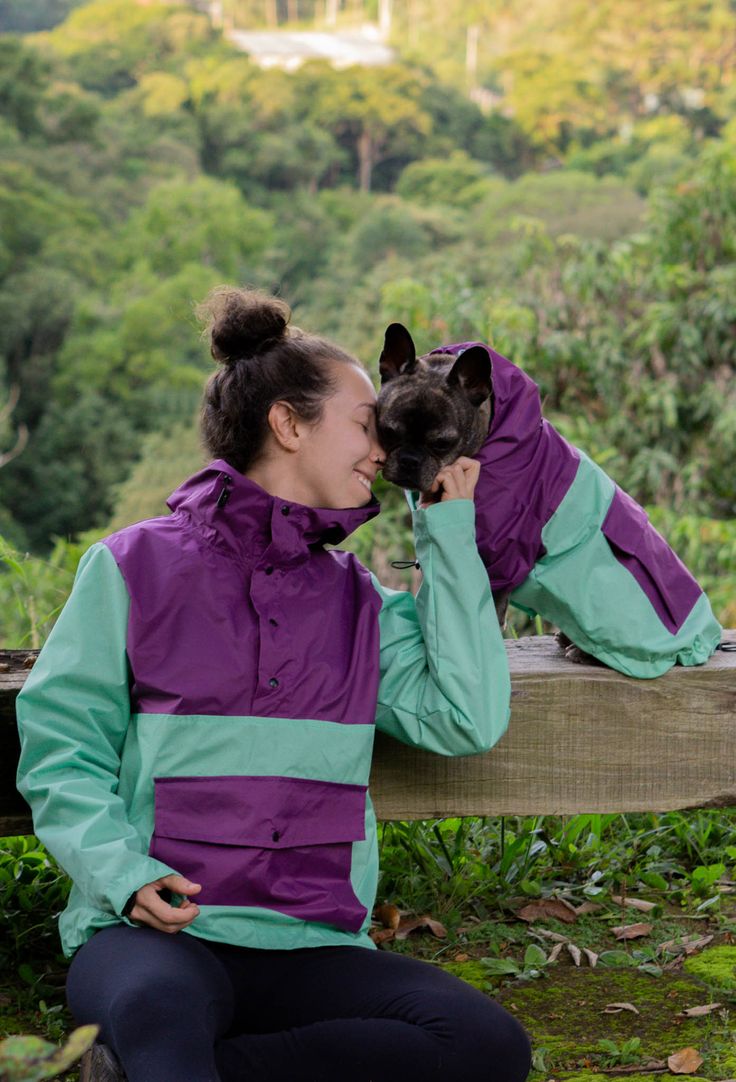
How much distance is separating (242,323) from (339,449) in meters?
0.27

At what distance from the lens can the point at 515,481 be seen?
2391mm

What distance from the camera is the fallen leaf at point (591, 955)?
8.80ft

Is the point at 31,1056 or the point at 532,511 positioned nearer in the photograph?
the point at 31,1056

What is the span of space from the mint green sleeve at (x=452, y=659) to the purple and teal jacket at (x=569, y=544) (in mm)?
143

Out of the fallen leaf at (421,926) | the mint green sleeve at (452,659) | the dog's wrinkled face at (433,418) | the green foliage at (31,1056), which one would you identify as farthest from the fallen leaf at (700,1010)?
the green foliage at (31,1056)

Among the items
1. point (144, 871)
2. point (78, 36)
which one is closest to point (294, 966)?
point (144, 871)

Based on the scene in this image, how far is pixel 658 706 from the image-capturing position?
251 centimetres

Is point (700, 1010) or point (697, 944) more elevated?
point (700, 1010)

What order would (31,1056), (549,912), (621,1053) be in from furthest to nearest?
1. (549,912)
2. (621,1053)
3. (31,1056)

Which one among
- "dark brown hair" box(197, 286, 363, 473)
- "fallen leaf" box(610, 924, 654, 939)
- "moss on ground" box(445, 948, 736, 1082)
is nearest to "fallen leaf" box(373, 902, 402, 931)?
"moss on ground" box(445, 948, 736, 1082)

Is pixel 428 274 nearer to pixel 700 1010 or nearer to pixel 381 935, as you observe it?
pixel 381 935

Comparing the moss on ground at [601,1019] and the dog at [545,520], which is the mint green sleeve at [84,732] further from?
the moss on ground at [601,1019]

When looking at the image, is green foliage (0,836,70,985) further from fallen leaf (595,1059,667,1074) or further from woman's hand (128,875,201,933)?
fallen leaf (595,1059,667,1074)

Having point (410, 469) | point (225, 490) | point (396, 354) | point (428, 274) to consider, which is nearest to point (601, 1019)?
point (410, 469)
